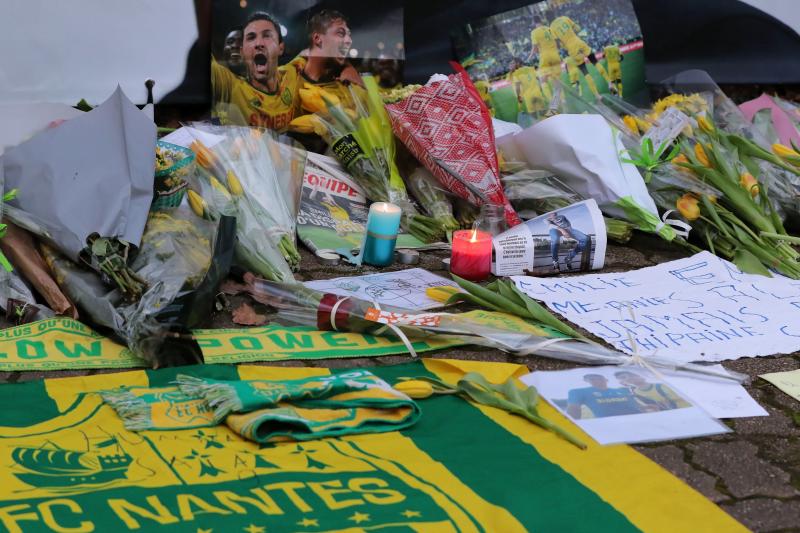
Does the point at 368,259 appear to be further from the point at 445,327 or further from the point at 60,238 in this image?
the point at 60,238

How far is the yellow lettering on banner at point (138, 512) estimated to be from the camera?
5.93 ft

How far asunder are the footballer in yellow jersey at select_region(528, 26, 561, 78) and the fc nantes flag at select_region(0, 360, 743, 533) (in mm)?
2722

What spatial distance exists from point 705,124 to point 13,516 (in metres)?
2.88

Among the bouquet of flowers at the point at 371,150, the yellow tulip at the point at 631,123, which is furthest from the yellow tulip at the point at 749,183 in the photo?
the bouquet of flowers at the point at 371,150

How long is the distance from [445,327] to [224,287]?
71cm

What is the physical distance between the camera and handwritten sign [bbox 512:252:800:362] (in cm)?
284

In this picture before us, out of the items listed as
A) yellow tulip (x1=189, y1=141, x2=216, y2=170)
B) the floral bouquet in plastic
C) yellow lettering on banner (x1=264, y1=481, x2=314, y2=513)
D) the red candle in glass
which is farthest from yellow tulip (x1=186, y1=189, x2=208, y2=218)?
yellow lettering on banner (x1=264, y1=481, x2=314, y2=513)

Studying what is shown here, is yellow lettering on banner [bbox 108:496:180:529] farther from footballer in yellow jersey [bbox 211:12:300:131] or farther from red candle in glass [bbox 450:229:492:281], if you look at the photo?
footballer in yellow jersey [bbox 211:12:300:131]

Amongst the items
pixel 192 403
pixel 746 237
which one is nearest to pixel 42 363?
pixel 192 403

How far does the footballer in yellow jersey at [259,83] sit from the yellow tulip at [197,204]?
1.05 meters

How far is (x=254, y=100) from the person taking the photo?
4.17m

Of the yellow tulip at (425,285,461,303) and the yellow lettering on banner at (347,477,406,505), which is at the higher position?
the yellow tulip at (425,285,461,303)

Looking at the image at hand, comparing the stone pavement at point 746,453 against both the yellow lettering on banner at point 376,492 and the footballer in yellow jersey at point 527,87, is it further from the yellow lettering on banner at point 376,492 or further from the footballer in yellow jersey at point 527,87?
the footballer in yellow jersey at point 527,87

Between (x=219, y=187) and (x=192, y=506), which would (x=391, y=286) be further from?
(x=192, y=506)
